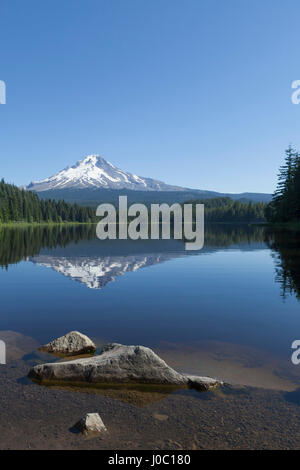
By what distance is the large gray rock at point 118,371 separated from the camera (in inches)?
357

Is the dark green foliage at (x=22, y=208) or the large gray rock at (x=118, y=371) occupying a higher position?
the dark green foliage at (x=22, y=208)

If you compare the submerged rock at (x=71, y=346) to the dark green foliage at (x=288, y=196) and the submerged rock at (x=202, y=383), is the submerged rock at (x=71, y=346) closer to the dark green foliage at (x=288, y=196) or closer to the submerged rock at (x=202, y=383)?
the submerged rock at (x=202, y=383)

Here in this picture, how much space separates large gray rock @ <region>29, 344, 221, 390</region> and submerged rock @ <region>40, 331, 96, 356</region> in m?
1.70

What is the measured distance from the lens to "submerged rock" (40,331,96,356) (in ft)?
36.6

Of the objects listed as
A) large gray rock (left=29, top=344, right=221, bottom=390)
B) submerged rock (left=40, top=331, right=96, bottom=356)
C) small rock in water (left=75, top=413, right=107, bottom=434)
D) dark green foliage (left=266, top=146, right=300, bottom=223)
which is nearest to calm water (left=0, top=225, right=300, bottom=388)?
submerged rock (left=40, top=331, right=96, bottom=356)

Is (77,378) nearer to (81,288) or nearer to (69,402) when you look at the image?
(69,402)

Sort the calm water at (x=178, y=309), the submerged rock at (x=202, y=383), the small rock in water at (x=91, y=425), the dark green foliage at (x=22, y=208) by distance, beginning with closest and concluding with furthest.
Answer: the small rock in water at (x=91, y=425) → the submerged rock at (x=202, y=383) → the calm water at (x=178, y=309) → the dark green foliage at (x=22, y=208)

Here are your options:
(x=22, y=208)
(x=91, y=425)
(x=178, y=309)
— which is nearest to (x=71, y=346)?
(x=91, y=425)

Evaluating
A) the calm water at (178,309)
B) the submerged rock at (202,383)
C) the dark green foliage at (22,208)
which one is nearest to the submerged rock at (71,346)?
the calm water at (178,309)

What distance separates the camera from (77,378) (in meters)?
9.18

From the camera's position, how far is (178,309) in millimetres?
16562

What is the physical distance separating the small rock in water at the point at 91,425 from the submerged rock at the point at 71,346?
4236 millimetres

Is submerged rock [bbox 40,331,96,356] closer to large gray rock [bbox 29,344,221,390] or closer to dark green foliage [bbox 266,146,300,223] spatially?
large gray rock [bbox 29,344,221,390]

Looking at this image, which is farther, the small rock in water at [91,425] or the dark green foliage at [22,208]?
the dark green foliage at [22,208]
